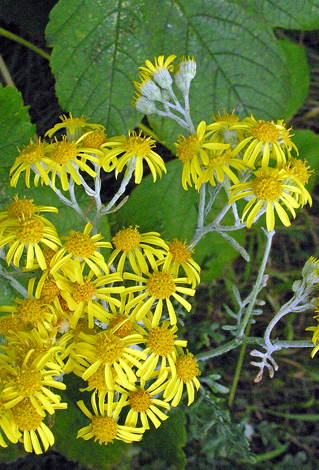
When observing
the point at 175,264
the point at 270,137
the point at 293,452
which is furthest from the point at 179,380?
the point at 293,452

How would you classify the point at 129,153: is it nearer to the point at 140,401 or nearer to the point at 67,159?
the point at 67,159

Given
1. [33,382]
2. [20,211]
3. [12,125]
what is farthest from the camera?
[12,125]

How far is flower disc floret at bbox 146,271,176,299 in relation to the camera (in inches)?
56.9

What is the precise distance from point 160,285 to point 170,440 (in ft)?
3.37

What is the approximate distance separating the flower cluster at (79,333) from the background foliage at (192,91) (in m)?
0.39

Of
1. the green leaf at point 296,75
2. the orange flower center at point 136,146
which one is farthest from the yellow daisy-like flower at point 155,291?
the green leaf at point 296,75

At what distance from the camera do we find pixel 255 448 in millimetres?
2789

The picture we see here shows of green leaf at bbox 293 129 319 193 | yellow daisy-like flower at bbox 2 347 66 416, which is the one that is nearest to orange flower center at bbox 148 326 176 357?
yellow daisy-like flower at bbox 2 347 66 416

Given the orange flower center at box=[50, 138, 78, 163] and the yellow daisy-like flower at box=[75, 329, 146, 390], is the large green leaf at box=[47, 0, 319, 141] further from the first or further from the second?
the yellow daisy-like flower at box=[75, 329, 146, 390]

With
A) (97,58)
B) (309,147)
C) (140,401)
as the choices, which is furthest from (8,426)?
(309,147)

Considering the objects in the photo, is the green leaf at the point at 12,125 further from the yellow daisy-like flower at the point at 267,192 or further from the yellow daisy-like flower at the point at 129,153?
the yellow daisy-like flower at the point at 267,192

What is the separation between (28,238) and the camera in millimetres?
1366

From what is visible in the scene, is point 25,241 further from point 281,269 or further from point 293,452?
point 293,452

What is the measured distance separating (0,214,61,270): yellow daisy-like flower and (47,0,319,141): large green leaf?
730 millimetres
